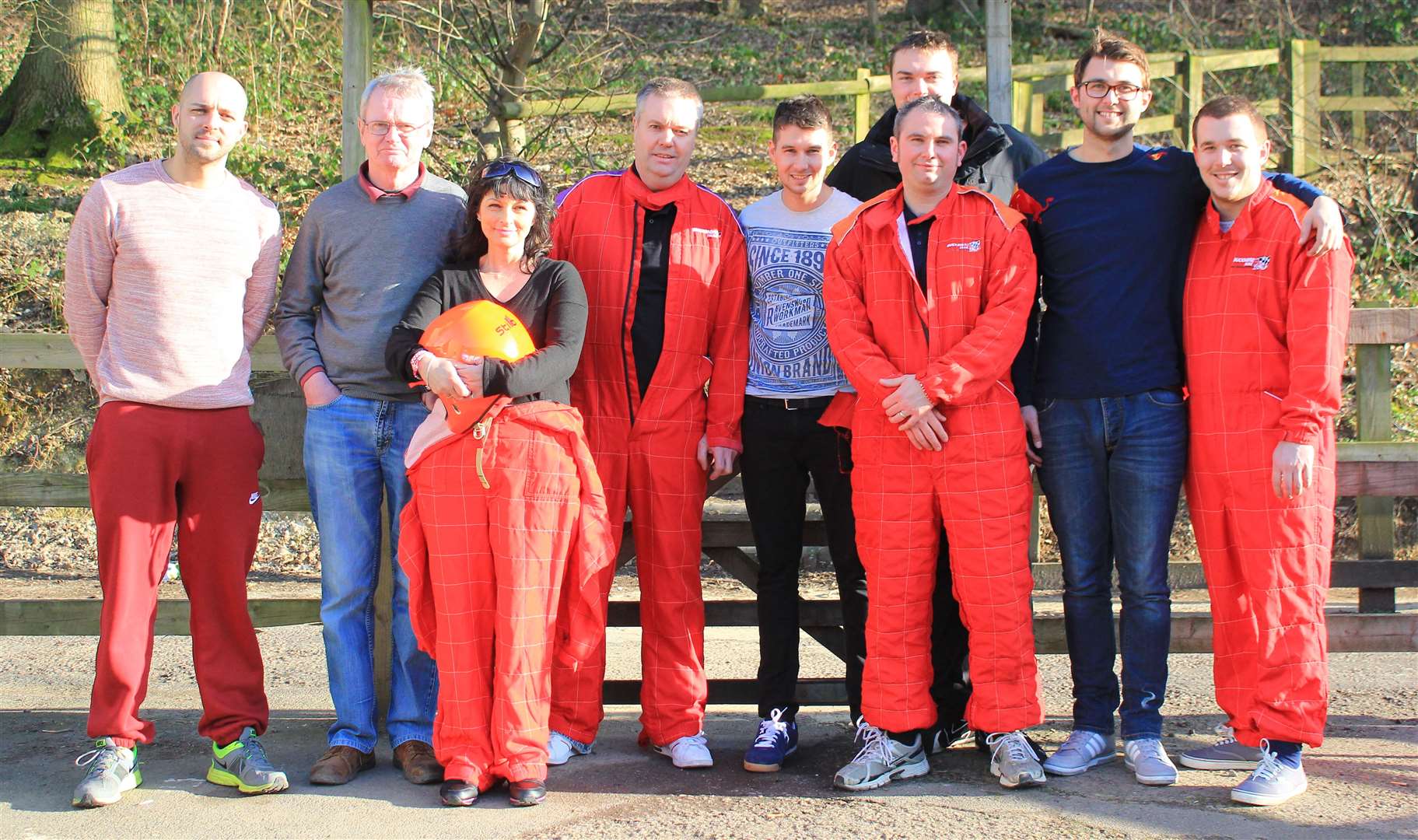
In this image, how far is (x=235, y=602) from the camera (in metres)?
4.03

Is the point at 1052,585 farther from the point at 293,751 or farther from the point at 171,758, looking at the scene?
the point at 171,758

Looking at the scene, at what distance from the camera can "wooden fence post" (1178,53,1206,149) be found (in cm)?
1272

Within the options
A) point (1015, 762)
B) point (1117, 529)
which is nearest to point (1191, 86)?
point (1117, 529)

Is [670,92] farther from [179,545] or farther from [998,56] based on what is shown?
[998,56]

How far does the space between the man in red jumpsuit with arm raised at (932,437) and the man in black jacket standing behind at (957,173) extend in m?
0.23

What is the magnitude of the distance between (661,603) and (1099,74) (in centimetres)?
217

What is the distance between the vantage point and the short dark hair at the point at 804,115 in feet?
13.5

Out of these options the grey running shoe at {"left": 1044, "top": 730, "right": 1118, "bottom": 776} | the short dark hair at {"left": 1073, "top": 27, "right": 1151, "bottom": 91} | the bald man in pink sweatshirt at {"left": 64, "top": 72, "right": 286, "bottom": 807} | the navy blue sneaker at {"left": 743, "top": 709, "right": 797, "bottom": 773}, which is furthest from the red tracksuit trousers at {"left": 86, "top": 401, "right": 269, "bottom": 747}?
the short dark hair at {"left": 1073, "top": 27, "right": 1151, "bottom": 91}

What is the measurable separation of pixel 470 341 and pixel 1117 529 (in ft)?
6.80

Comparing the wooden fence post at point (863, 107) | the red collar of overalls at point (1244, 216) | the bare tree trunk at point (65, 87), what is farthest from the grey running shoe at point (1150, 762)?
the bare tree trunk at point (65, 87)

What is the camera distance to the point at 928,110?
3.94 metres

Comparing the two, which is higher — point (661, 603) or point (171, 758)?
point (661, 603)

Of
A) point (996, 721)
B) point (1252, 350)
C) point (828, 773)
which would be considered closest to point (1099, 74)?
point (1252, 350)

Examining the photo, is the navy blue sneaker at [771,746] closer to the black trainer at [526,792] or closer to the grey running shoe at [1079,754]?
the black trainer at [526,792]
